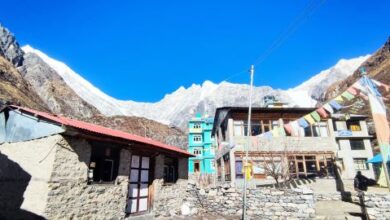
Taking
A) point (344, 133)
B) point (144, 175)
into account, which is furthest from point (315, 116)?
point (344, 133)

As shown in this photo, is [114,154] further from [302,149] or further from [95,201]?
Answer: [302,149]

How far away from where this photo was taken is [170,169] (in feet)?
53.0

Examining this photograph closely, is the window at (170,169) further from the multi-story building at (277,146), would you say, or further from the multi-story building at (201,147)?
the multi-story building at (201,147)

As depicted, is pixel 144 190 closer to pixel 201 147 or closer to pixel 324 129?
pixel 324 129

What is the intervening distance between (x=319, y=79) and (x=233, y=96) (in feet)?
199

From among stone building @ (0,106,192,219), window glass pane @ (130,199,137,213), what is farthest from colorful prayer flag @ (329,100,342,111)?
window glass pane @ (130,199,137,213)

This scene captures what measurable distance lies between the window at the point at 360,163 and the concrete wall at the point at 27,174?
3376 centimetres

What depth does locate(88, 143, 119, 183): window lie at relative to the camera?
35.4 ft

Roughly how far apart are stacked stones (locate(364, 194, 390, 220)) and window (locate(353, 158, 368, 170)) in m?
A: 21.8

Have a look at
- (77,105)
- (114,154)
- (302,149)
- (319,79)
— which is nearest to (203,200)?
(114,154)

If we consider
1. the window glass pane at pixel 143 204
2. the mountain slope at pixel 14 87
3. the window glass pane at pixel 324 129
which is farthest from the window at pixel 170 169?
the mountain slope at pixel 14 87

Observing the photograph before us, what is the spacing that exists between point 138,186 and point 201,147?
128ft

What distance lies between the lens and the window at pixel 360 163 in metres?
30.4

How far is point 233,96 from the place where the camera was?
5610 inches
